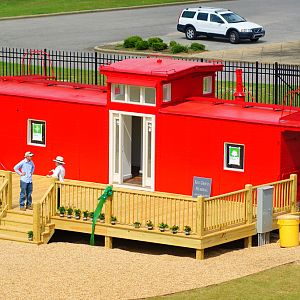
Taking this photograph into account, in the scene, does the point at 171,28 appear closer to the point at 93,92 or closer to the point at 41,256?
the point at 93,92

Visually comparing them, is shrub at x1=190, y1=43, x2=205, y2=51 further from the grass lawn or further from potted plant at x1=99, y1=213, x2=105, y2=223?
potted plant at x1=99, y1=213, x2=105, y2=223

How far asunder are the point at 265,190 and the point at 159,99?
431cm

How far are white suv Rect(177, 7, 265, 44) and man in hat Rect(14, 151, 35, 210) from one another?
3014cm

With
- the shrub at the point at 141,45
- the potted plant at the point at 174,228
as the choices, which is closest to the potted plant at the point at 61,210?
the potted plant at the point at 174,228

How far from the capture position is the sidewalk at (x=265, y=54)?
59.3 metres

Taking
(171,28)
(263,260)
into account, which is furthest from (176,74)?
(171,28)

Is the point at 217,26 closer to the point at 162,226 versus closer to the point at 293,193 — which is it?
the point at 293,193

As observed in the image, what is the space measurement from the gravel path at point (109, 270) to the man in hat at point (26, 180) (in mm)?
1369

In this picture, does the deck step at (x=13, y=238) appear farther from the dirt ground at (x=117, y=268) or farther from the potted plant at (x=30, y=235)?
the dirt ground at (x=117, y=268)

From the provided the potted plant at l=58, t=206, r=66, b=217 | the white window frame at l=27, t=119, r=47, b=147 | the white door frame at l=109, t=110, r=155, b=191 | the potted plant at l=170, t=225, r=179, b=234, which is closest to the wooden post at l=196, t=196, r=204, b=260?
the potted plant at l=170, t=225, r=179, b=234

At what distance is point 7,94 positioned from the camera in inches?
1560

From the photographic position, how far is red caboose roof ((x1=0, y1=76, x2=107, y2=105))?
38.6m

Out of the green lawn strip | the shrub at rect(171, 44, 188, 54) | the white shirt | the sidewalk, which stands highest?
the shrub at rect(171, 44, 188, 54)

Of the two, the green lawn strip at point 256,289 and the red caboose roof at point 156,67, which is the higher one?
the red caboose roof at point 156,67
